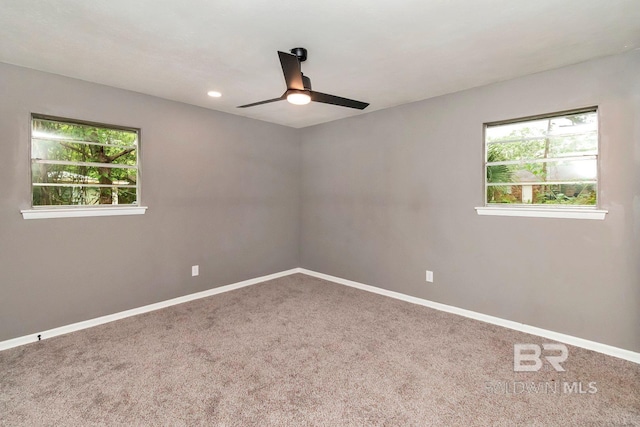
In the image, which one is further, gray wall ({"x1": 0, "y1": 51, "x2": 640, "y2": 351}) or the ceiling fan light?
gray wall ({"x1": 0, "y1": 51, "x2": 640, "y2": 351})

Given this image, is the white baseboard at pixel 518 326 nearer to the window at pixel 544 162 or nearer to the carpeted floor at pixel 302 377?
the carpeted floor at pixel 302 377

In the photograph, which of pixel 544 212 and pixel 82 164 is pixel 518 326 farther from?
pixel 82 164

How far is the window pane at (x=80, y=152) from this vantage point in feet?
9.47

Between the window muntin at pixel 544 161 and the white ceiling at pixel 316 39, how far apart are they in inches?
21.0

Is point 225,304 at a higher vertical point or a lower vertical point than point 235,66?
lower

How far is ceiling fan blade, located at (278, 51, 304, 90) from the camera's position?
77.8 inches

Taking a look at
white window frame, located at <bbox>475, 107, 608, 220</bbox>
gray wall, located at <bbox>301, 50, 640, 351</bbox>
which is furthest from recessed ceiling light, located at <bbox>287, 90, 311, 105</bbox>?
white window frame, located at <bbox>475, 107, 608, 220</bbox>

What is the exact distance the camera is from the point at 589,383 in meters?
2.16

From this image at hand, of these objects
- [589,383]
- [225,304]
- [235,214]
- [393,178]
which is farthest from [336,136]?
[589,383]

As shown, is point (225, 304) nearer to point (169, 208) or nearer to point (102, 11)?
point (169, 208)

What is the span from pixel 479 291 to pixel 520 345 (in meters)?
0.67

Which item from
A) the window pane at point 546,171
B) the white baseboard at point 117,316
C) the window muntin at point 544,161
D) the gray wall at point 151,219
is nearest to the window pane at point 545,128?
the window muntin at point 544,161
